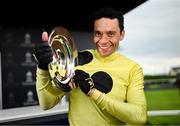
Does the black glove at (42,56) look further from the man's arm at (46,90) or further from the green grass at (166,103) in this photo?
the green grass at (166,103)

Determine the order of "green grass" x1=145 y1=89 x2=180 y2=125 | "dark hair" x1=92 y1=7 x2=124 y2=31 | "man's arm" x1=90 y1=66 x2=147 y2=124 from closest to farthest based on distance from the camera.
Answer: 1. "man's arm" x1=90 y1=66 x2=147 y2=124
2. "dark hair" x1=92 y1=7 x2=124 y2=31
3. "green grass" x1=145 y1=89 x2=180 y2=125

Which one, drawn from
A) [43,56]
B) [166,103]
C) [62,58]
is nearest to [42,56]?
[43,56]

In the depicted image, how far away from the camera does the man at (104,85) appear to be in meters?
1.08

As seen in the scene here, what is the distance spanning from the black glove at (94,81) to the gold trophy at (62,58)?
5cm

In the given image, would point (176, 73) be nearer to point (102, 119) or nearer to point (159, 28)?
point (159, 28)

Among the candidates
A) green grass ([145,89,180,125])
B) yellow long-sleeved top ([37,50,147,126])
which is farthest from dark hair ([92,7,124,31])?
green grass ([145,89,180,125])

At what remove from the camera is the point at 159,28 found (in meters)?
1.99

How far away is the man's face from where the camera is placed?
1.20m

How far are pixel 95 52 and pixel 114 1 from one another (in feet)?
1.06

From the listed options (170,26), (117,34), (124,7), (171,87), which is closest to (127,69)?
(117,34)

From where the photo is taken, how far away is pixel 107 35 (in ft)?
3.97

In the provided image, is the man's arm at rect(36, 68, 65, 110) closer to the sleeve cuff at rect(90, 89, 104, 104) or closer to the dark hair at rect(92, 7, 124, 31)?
the sleeve cuff at rect(90, 89, 104, 104)

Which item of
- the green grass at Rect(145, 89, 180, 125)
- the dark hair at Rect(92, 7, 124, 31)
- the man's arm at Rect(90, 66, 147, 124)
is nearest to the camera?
the man's arm at Rect(90, 66, 147, 124)

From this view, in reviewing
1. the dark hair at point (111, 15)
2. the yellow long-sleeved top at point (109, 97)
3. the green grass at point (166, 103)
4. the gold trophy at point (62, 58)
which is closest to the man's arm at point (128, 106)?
the yellow long-sleeved top at point (109, 97)
